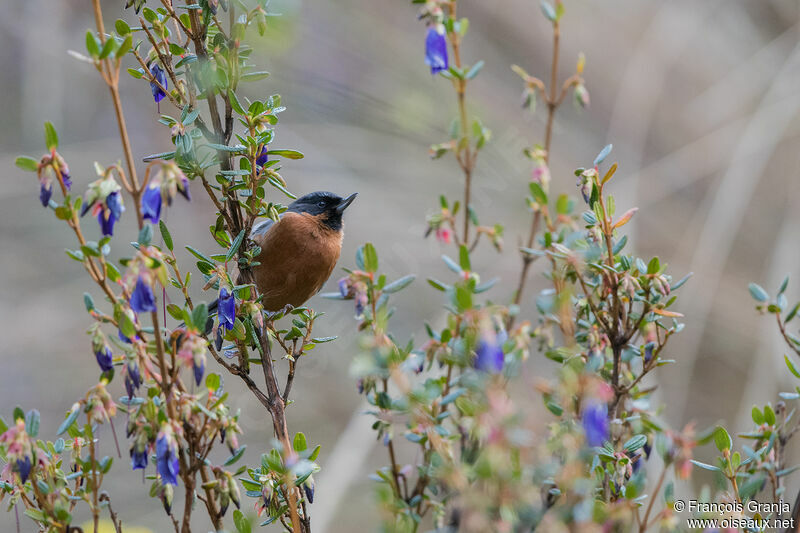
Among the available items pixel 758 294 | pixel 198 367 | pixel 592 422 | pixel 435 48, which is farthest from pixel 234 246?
pixel 758 294

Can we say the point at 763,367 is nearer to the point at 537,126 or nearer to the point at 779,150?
the point at 779,150

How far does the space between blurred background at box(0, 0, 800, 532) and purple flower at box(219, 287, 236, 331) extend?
298cm

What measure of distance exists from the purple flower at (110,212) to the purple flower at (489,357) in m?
0.42

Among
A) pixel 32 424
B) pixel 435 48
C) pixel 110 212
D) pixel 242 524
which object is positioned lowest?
pixel 242 524

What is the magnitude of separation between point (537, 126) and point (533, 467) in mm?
3921

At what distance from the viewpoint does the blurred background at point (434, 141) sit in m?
4.25

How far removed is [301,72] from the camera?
4570 millimetres

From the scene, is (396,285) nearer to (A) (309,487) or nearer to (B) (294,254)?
(A) (309,487)

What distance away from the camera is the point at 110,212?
2.78 ft

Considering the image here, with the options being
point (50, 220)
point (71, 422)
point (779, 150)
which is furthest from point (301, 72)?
point (71, 422)

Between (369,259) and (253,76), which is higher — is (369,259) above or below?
below

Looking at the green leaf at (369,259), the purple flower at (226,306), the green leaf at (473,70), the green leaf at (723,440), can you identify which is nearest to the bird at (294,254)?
the green leaf at (473,70)

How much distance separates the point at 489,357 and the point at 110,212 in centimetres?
45

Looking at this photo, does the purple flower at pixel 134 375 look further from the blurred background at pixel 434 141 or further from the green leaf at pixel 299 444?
the blurred background at pixel 434 141
